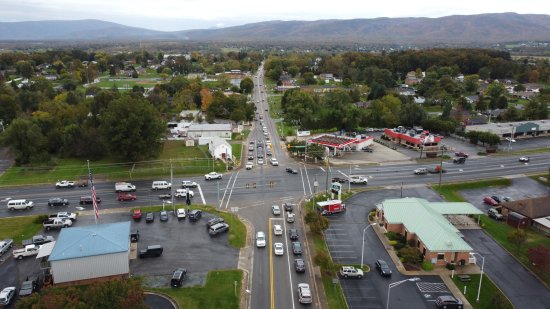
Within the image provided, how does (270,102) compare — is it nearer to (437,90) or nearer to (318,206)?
(437,90)

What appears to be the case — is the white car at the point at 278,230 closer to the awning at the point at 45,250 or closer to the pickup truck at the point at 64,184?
the awning at the point at 45,250

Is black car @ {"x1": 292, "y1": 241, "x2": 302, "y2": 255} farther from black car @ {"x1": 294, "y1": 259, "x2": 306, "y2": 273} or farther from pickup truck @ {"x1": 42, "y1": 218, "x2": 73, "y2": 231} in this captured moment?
pickup truck @ {"x1": 42, "y1": 218, "x2": 73, "y2": 231}

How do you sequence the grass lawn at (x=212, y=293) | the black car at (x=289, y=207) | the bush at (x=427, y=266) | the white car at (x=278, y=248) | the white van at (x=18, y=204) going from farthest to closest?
the white van at (x=18, y=204), the black car at (x=289, y=207), the white car at (x=278, y=248), the bush at (x=427, y=266), the grass lawn at (x=212, y=293)

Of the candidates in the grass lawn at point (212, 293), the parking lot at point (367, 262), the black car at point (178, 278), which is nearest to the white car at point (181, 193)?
the parking lot at point (367, 262)

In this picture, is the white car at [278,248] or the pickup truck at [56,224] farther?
the pickup truck at [56,224]

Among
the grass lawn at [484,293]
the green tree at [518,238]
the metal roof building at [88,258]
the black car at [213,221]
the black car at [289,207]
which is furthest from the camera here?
the black car at [289,207]

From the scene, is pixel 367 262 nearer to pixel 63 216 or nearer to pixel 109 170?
pixel 63 216

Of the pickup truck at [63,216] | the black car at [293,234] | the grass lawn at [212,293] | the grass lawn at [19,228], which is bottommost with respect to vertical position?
the grass lawn at [19,228]

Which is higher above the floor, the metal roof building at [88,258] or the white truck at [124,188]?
the metal roof building at [88,258]
